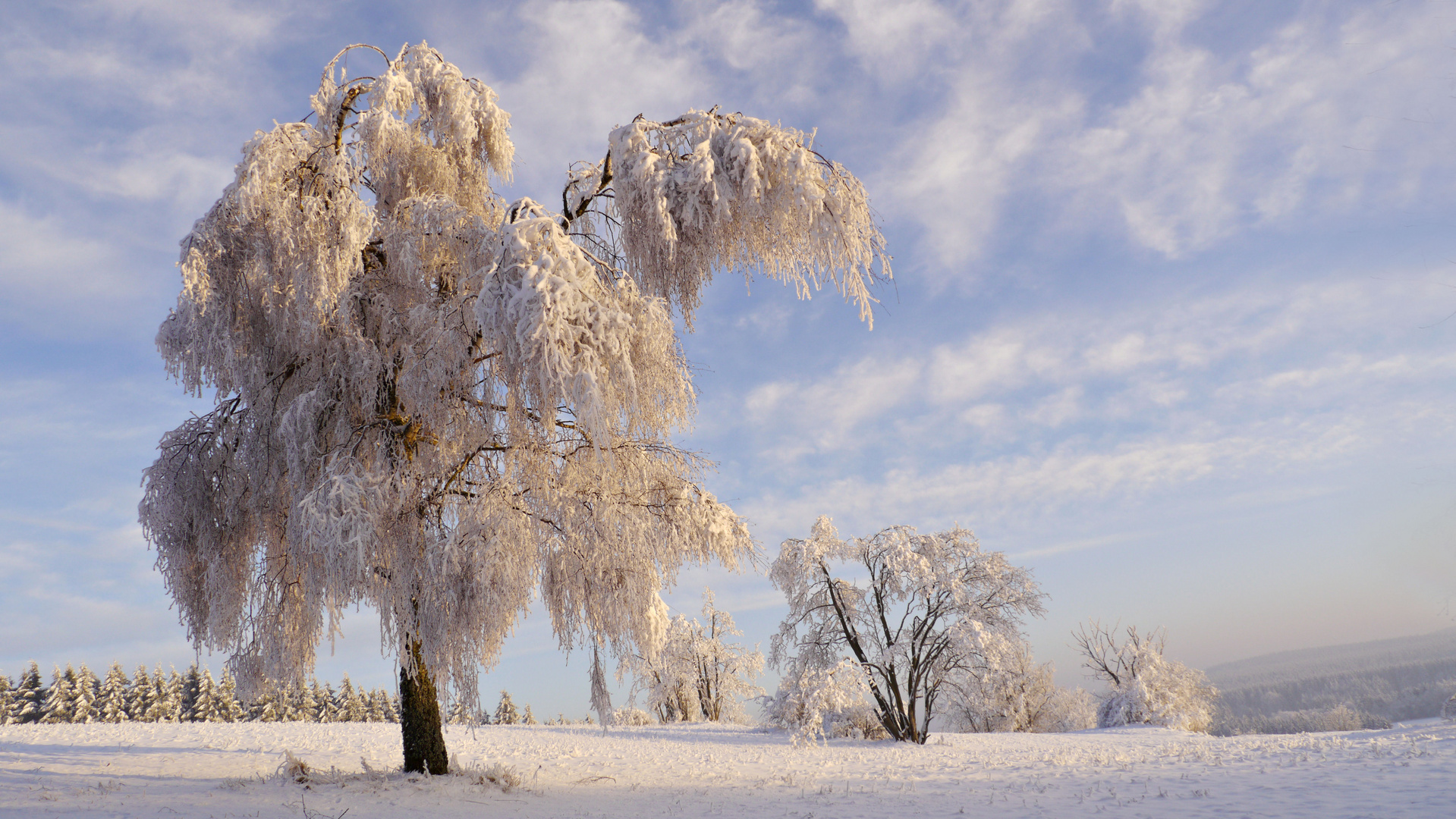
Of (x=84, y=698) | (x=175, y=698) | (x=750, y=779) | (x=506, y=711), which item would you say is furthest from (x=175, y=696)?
(x=750, y=779)

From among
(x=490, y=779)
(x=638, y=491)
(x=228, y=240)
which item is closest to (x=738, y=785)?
(x=490, y=779)

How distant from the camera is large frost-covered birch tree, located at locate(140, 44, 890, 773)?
22.8ft

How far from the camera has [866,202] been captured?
7.29 metres

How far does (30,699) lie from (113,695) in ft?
12.4

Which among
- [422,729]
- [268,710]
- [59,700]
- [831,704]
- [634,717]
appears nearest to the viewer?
[422,729]

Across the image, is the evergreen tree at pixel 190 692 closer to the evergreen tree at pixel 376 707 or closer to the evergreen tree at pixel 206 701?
the evergreen tree at pixel 206 701

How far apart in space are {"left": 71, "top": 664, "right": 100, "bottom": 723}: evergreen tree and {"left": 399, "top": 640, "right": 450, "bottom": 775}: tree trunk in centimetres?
4038

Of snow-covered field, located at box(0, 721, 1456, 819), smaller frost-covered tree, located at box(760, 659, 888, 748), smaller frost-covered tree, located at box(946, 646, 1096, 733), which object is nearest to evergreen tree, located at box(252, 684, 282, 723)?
snow-covered field, located at box(0, 721, 1456, 819)

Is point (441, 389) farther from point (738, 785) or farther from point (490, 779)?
point (738, 785)

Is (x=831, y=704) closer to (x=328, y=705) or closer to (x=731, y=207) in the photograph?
(x=731, y=207)

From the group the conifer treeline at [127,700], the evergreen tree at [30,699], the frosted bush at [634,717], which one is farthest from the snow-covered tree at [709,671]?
the evergreen tree at [30,699]

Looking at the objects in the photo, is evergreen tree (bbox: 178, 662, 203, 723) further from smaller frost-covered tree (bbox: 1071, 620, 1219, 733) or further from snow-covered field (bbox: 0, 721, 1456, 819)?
smaller frost-covered tree (bbox: 1071, 620, 1219, 733)

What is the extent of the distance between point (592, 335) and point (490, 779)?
6240mm

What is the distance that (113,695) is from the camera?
1534 inches
